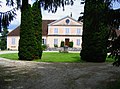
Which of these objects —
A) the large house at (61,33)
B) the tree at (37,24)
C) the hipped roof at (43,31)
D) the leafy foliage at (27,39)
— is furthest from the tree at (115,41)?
the hipped roof at (43,31)

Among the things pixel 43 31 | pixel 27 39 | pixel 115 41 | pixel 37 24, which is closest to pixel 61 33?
pixel 43 31

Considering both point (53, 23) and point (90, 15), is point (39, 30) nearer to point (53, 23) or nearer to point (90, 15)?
point (90, 15)

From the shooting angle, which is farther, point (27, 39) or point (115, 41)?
point (27, 39)

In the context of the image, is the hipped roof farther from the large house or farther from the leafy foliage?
the leafy foliage

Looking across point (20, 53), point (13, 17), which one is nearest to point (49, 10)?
point (13, 17)

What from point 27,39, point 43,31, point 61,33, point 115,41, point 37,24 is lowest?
point 115,41

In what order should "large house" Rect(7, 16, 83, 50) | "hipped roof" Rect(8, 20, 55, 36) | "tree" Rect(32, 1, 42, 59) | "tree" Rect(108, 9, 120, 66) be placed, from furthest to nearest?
"hipped roof" Rect(8, 20, 55, 36) < "large house" Rect(7, 16, 83, 50) < "tree" Rect(32, 1, 42, 59) < "tree" Rect(108, 9, 120, 66)

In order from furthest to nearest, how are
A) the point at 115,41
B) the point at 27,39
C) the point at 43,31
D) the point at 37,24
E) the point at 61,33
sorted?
the point at 43,31
the point at 61,33
the point at 37,24
the point at 27,39
the point at 115,41

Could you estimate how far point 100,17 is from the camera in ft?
31.6

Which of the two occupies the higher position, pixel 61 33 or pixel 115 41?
pixel 61 33

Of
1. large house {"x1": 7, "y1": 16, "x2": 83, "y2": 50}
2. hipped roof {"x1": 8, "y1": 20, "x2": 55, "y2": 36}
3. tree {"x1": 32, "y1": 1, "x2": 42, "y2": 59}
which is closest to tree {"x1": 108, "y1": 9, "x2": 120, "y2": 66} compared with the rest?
tree {"x1": 32, "y1": 1, "x2": 42, "y2": 59}

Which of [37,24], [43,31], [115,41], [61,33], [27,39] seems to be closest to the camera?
[115,41]

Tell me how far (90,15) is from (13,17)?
5.50 meters

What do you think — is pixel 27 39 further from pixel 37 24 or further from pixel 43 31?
pixel 43 31
